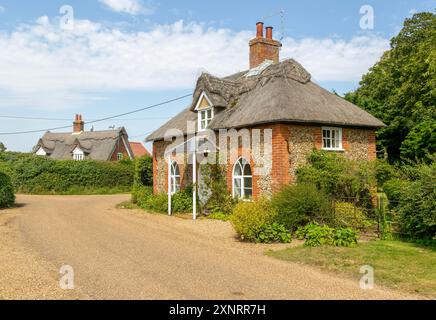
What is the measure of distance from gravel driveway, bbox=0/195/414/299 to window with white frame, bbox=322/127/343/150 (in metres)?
5.90

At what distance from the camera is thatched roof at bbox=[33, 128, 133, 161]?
50.2m

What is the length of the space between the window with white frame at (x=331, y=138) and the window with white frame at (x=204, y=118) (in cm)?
593

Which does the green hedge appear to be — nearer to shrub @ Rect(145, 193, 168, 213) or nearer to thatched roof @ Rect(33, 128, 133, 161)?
thatched roof @ Rect(33, 128, 133, 161)

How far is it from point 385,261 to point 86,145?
155 feet

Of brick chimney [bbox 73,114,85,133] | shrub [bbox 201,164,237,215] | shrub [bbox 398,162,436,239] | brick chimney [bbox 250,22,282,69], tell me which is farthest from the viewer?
brick chimney [bbox 73,114,85,133]

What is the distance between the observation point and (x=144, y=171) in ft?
90.0

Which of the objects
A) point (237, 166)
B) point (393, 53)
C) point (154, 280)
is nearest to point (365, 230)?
point (237, 166)

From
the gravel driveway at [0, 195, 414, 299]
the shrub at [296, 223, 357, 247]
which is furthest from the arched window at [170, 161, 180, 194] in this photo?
the shrub at [296, 223, 357, 247]

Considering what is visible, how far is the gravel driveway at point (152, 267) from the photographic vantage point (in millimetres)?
6969

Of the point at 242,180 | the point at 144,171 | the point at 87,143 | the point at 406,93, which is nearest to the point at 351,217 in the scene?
the point at 242,180

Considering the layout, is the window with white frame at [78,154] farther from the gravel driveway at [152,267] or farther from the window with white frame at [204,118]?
the gravel driveway at [152,267]

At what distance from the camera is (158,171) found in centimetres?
2509

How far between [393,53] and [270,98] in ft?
59.8
